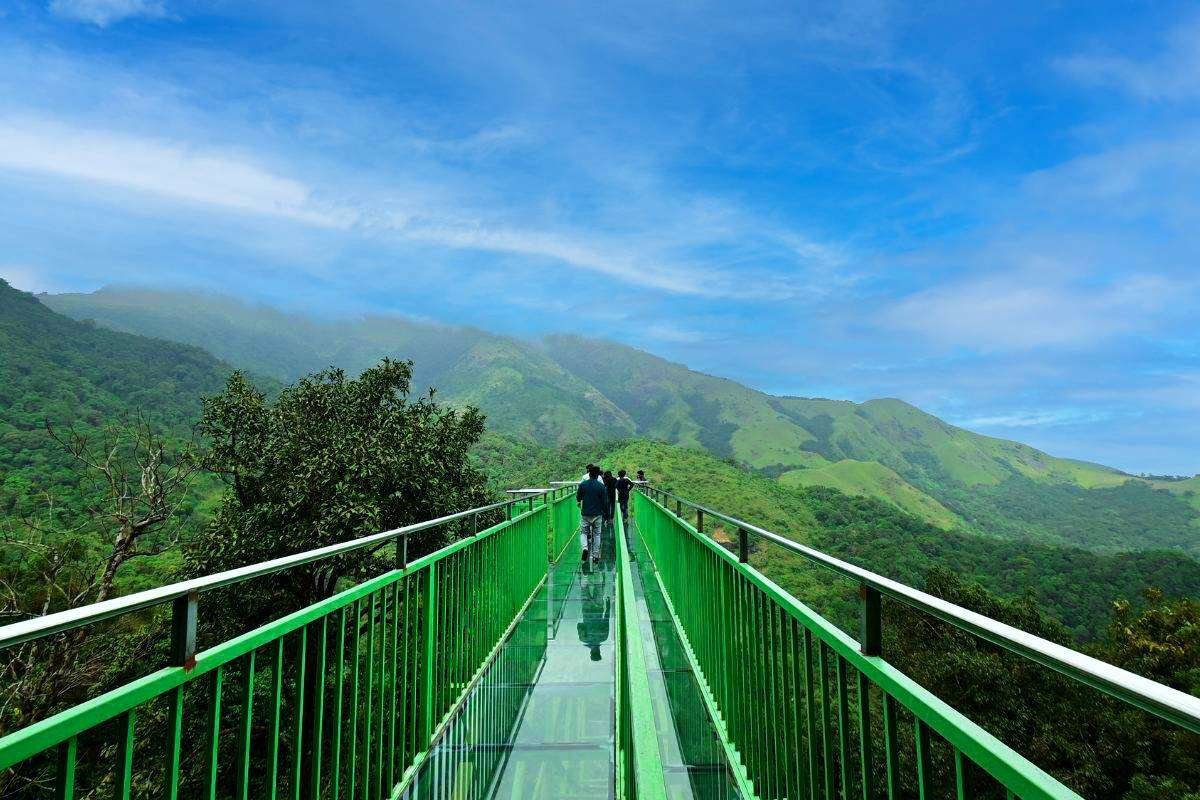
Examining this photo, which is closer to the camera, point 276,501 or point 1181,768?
point 276,501

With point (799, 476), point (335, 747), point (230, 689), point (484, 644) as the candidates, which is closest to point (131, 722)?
point (335, 747)

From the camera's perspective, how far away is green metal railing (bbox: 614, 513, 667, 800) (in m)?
1.01

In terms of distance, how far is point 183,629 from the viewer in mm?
1457

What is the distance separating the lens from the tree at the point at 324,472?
15070mm

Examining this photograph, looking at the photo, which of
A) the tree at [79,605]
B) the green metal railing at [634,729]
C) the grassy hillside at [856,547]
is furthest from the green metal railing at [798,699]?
the grassy hillside at [856,547]

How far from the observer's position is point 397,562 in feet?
10.1

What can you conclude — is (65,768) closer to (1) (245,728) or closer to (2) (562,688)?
(1) (245,728)

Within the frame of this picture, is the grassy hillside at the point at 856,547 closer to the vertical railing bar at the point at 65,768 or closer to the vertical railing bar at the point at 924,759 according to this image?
the vertical railing bar at the point at 924,759

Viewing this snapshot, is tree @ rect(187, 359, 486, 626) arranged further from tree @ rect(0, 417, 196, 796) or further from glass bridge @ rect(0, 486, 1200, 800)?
glass bridge @ rect(0, 486, 1200, 800)

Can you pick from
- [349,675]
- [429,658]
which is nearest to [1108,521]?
[429,658]

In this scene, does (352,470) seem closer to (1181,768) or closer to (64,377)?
(1181,768)

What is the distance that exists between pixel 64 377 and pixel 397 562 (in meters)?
87.1

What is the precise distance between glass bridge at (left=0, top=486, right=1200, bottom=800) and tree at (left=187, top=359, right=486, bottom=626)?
33.4 ft

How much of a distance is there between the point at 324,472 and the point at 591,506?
9728mm
